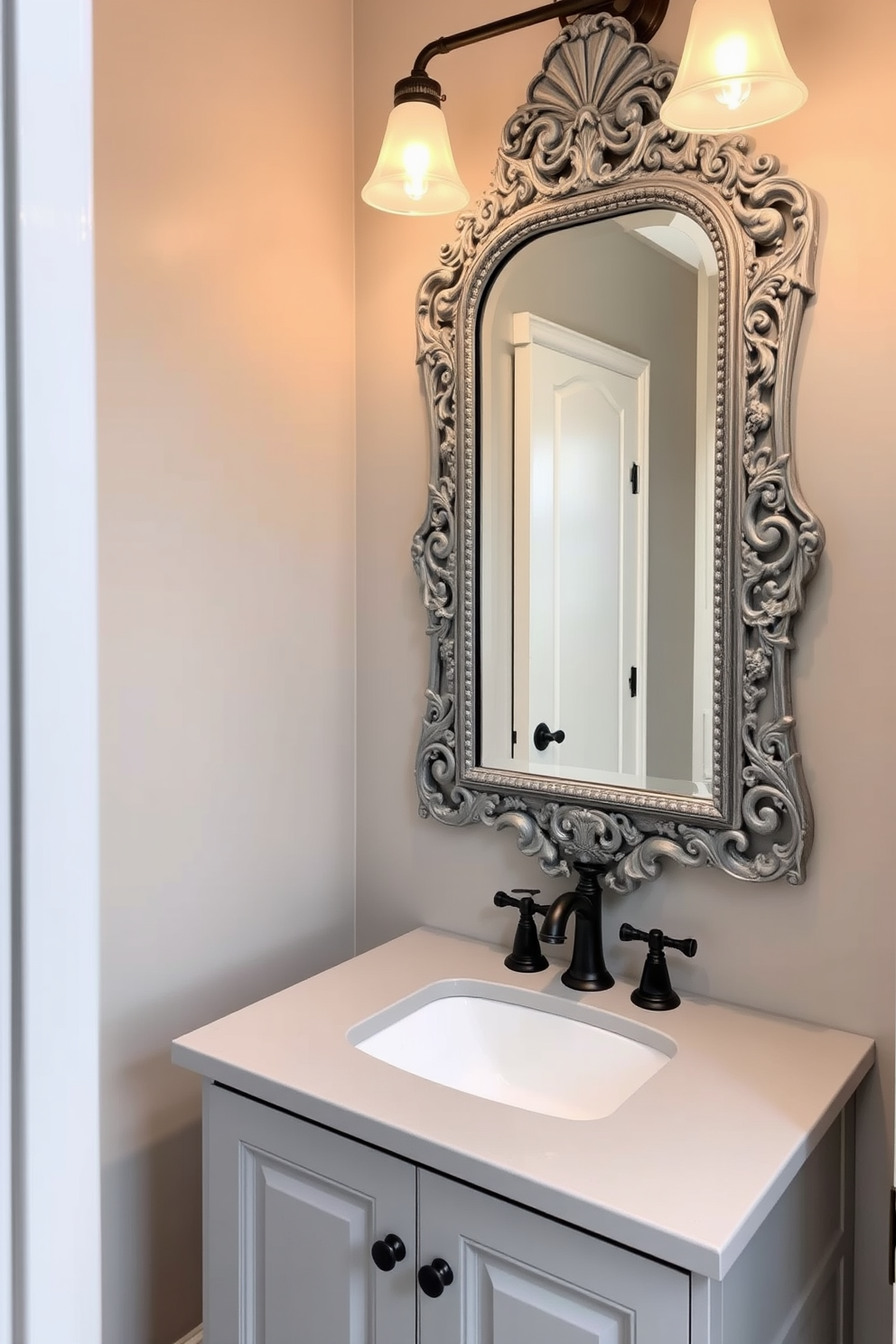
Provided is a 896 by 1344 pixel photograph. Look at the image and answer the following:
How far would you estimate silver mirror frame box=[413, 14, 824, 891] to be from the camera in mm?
1310

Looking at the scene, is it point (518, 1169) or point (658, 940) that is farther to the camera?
point (658, 940)

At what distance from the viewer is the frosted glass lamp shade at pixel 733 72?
115 cm

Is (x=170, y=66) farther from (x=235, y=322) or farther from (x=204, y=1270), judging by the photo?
(x=204, y=1270)

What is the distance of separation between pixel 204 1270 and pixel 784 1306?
2.51ft

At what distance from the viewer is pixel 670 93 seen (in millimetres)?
1252

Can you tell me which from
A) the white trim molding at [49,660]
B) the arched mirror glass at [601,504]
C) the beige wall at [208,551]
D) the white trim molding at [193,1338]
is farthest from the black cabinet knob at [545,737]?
the white trim molding at [49,660]

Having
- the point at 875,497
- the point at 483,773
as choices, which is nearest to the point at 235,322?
the point at 483,773

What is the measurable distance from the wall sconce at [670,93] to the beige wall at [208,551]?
0.26 metres

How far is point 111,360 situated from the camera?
138 cm

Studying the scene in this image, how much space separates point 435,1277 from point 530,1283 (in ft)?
0.36

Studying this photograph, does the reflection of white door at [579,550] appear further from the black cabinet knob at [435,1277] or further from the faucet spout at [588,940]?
the black cabinet knob at [435,1277]

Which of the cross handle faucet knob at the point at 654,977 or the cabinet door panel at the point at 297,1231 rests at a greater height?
the cross handle faucet knob at the point at 654,977

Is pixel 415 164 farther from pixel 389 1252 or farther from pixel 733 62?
pixel 389 1252

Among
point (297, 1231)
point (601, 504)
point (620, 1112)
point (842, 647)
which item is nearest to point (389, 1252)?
point (297, 1231)
